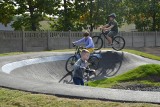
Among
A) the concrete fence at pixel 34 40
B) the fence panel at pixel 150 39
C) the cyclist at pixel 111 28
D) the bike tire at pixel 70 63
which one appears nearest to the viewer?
the bike tire at pixel 70 63

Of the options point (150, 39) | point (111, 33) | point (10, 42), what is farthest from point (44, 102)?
point (150, 39)

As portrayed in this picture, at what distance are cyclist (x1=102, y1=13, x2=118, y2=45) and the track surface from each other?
868 mm

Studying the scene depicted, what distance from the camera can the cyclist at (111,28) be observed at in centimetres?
1566

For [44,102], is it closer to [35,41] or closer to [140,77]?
[140,77]

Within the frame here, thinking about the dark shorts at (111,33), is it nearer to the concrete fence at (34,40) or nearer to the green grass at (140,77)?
the green grass at (140,77)

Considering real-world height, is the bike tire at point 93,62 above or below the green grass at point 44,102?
below

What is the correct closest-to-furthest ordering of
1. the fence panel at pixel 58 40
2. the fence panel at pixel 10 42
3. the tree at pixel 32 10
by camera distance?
the fence panel at pixel 10 42
the fence panel at pixel 58 40
the tree at pixel 32 10

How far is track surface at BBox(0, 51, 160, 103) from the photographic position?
246 inches

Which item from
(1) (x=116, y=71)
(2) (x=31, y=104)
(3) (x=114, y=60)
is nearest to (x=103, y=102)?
(2) (x=31, y=104)

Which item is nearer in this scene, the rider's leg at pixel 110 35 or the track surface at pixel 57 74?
the track surface at pixel 57 74

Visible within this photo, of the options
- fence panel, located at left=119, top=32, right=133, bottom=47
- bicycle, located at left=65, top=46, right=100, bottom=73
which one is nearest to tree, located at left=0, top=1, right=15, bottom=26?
fence panel, located at left=119, top=32, right=133, bottom=47

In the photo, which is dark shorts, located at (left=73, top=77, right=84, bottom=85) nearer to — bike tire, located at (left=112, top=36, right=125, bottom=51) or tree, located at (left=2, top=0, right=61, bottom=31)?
bike tire, located at (left=112, top=36, right=125, bottom=51)

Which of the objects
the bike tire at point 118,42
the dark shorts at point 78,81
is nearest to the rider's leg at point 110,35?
the bike tire at point 118,42

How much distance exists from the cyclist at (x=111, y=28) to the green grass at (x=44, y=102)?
985 centimetres
